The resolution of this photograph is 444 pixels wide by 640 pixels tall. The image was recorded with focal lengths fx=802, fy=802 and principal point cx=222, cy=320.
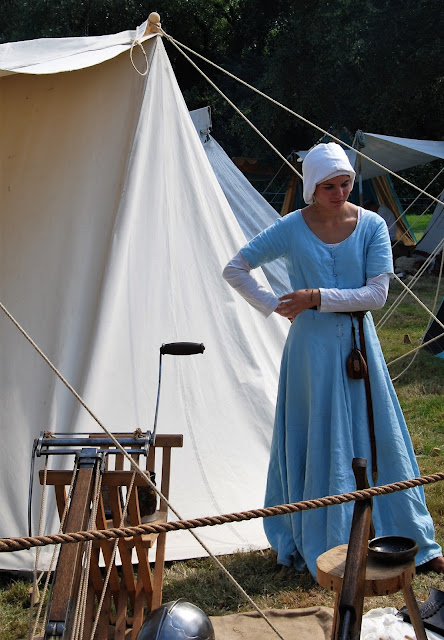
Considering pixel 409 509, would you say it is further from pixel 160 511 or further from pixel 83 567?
pixel 83 567

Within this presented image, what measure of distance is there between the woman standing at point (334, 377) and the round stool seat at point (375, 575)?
0.96m

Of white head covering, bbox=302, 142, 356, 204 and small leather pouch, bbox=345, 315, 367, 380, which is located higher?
white head covering, bbox=302, 142, 356, 204

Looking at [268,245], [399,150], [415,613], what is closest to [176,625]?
[415,613]

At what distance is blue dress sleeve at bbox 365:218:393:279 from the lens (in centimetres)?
293

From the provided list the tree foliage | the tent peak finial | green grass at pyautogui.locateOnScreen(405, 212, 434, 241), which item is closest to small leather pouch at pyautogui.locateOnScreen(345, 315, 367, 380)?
the tent peak finial

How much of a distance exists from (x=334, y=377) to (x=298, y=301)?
1.02 ft

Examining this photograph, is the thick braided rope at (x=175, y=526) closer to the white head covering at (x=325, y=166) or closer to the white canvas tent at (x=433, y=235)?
the white head covering at (x=325, y=166)

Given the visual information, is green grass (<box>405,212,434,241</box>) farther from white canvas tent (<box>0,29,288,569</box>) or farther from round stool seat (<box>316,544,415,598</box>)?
round stool seat (<box>316,544,415,598</box>)

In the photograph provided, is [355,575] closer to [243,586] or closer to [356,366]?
[356,366]

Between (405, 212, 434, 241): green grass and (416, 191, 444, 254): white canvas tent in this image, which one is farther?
(405, 212, 434, 241): green grass

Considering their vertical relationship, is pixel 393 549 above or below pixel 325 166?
below

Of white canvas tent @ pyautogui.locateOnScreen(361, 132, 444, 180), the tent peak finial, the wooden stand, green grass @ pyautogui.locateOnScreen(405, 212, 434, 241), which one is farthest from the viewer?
green grass @ pyautogui.locateOnScreen(405, 212, 434, 241)

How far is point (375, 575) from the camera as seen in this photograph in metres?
1.84

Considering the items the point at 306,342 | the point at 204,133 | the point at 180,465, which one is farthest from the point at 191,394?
the point at 204,133
